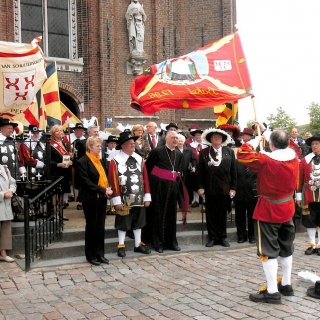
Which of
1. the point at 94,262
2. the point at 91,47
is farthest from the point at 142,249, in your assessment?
the point at 91,47

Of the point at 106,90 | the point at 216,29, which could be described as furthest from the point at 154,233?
the point at 216,29

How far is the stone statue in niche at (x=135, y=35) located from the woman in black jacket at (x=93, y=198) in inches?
417

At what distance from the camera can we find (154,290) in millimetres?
5914

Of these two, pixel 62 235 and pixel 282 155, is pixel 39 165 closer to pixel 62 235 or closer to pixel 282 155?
pixel 62 235

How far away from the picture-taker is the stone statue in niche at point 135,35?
56.1 feet

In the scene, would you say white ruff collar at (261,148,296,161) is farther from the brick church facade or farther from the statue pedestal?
the statue pedestal

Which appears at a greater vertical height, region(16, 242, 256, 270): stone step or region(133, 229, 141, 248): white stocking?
region(133, 229, 141, 248): white stocking

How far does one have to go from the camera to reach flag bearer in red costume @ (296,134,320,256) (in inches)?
309

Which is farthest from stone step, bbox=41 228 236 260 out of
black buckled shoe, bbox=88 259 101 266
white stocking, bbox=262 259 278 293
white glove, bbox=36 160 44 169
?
white stocking, bbox=262 259 278 293

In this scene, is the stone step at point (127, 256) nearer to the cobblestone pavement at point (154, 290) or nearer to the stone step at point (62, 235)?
the cobblestone pavement at point (154, 290)

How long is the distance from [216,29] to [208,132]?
12.6 metres

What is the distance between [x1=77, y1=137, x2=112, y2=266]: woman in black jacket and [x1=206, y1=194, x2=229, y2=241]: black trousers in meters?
2.06

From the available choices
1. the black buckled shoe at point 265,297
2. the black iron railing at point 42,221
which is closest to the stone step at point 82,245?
the black iron railing at point 42,221

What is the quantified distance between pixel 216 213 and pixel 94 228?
7.72 ft
